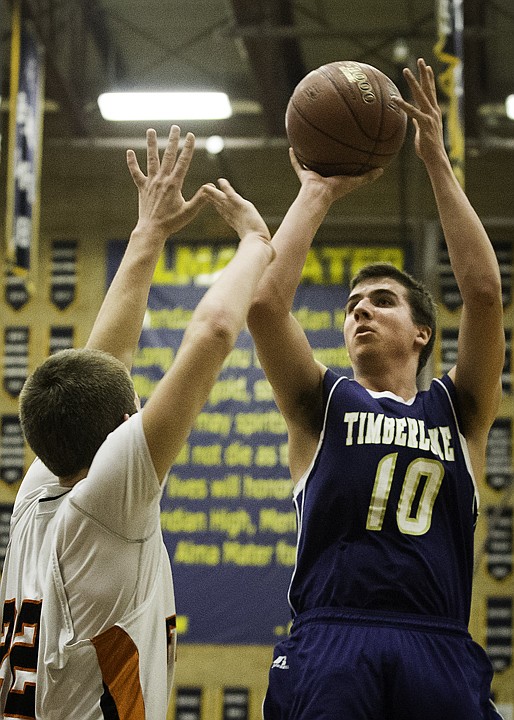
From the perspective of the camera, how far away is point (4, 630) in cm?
270

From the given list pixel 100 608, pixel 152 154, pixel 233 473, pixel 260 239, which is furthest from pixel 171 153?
pixel 233 473

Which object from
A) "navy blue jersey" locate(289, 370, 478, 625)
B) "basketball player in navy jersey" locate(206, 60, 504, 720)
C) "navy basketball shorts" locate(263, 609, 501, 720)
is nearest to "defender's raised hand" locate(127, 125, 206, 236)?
"basketball player in navy jersey" locate(206, 60, 504, 720)

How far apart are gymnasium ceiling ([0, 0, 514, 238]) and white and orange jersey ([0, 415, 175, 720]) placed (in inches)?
330

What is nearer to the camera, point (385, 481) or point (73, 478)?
point (73, 478)

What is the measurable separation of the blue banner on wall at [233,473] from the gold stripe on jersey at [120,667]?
874cm

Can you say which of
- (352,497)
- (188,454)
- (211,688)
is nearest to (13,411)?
(188,454)

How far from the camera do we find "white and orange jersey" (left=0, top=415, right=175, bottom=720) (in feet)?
7.57

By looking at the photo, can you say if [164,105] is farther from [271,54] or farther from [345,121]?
[345,121]

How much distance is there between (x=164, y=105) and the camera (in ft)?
36.5

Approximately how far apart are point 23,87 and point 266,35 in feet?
8.25

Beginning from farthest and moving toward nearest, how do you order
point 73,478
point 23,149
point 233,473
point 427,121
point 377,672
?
point 233,473, point 23,149, point 427,121, point 377,672, point 73,478

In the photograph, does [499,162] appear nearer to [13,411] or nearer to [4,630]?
[13,411]

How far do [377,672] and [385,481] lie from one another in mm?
559

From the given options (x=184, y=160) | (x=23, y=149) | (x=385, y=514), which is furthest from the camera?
(x=23, y=149)
